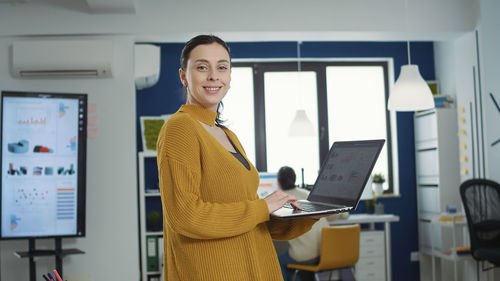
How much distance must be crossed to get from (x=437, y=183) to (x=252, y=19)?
9.10 ft

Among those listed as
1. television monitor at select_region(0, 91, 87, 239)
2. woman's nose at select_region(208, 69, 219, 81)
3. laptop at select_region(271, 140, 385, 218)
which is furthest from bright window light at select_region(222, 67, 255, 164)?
woman's nose at select_region(208, 69, 219, 81)

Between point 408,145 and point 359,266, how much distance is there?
1695mm

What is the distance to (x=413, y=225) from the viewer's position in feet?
19.5

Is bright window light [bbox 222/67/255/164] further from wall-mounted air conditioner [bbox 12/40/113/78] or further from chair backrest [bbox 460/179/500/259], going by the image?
chair backrest [bbox 460/179/500/259]

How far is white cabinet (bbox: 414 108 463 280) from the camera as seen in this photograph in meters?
5.27

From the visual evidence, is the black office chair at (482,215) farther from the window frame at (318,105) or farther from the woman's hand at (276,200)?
the woman's hand at (276,200)

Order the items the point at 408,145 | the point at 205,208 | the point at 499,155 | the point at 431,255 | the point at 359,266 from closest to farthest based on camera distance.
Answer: the point at 205,208 → the point at 499,155 → the point at 359,266 → the point at 431,255 → the point at 408,145

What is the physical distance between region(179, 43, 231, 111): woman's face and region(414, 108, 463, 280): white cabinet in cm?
429

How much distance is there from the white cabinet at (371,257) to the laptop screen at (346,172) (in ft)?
12.9

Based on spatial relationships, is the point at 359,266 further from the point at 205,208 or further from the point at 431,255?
the point at 205,208

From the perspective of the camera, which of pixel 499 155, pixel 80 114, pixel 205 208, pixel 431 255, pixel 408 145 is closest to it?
pixel 205 208

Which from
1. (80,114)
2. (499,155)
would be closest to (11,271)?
(80,114)

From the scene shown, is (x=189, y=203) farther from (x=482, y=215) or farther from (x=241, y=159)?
(x=482, y=215)

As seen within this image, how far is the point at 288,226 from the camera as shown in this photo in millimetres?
1342
